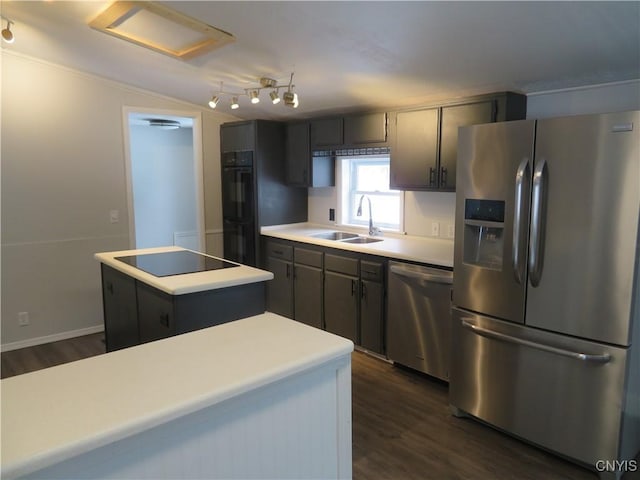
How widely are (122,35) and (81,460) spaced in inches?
108

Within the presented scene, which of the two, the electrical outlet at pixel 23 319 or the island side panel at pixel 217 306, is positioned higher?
the island side panel at pixel 217 306

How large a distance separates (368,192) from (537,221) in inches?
88.7

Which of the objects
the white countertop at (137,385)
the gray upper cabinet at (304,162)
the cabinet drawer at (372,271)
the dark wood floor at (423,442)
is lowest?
the dark wood floor at (423,442)

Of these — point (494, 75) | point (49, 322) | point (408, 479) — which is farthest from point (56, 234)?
point (494, 75)

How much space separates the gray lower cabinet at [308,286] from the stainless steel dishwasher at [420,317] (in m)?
0.81

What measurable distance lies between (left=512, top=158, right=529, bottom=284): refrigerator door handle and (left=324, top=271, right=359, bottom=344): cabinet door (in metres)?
1.48

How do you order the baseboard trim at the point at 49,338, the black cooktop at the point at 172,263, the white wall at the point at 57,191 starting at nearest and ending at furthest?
1. the black cooktop at the point at 172,263
2. the white wall at the point at 57,191
3. the baseboard trim at the point at 49,338

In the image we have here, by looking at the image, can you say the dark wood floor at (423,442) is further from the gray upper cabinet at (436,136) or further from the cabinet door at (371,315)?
the gray upper cabinet at (436,136)

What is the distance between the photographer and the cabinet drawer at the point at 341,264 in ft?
12.0

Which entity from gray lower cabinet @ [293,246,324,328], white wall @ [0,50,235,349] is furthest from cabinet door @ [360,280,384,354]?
white wall @ [0,50,235,349]

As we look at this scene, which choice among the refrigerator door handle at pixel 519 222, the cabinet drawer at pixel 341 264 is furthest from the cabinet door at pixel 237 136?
the refrigerator door handle at pixel 519 222

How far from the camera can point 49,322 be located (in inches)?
161

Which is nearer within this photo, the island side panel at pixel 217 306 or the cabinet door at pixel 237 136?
the island side panel at pixel 217 306

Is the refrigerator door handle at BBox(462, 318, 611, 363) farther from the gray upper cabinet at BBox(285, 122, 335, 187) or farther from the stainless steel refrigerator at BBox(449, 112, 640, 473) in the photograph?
the gray upper cabinet at BBox(285, 122, 335, 187)
